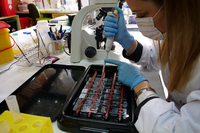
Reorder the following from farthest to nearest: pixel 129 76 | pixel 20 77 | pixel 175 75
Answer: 1. pixel 20 77
2. pixel 129 76
3. pixel 175 75

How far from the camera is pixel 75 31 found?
3.46ft

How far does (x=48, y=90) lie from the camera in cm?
77

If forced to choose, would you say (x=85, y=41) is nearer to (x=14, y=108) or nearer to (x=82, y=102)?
(x=82, y=102)

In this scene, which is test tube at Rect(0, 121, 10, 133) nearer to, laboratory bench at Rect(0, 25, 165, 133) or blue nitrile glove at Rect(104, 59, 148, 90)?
laboratory bench at Rect(0, 25, 165, 133)

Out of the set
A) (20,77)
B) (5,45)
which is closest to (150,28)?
(20,77)

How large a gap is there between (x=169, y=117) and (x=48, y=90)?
0.60 m

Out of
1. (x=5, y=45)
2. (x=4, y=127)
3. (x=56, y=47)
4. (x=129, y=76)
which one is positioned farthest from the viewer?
(x=56, y=47)

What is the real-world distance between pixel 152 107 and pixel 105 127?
0.66 ft

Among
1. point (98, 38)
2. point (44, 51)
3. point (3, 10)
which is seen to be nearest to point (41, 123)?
point (98, 38)

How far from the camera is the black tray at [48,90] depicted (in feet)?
2.08

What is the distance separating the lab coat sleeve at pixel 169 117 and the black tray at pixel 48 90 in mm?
366

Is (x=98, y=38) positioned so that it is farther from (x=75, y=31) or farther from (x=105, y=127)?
(x=105, y=127)

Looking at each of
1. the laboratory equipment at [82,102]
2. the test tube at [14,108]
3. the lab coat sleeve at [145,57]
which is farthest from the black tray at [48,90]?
the lab coat sleeve at [145,57]

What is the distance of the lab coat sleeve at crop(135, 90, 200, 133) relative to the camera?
456mm
